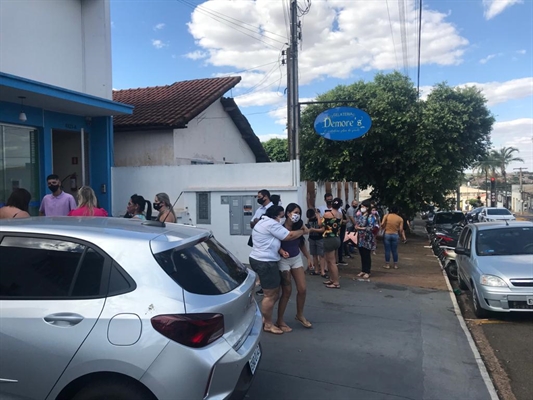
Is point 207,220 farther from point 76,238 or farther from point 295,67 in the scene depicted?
point 76,238

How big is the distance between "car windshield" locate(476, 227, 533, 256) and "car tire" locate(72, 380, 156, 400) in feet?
21.7

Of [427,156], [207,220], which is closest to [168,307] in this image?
[207,220]

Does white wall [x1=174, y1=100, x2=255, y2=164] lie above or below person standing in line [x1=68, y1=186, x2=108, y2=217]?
above

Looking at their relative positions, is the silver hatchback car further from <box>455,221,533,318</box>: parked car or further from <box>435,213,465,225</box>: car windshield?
<box>435,213,465,225</box>: car windshield

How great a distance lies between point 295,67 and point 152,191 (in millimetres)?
4575

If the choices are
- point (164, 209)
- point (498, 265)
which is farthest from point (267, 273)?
point (498, 265)

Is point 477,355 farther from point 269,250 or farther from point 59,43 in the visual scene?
point 59,43

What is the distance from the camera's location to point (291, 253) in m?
5.87

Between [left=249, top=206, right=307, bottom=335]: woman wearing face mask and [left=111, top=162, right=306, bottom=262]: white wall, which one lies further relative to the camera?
[left=111, top=162, right=306, bottom=262]: white wall

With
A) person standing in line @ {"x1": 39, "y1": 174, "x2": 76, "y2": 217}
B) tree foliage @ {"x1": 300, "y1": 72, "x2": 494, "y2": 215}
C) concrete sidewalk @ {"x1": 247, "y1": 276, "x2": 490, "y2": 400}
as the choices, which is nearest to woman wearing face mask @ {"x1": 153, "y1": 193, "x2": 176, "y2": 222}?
person standing in line @ {"x1": 39, "y1": 174, "x2": 76, "y2": 217}

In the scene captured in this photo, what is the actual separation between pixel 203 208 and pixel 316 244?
9.06 ft

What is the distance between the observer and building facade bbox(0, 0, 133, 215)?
9219mm

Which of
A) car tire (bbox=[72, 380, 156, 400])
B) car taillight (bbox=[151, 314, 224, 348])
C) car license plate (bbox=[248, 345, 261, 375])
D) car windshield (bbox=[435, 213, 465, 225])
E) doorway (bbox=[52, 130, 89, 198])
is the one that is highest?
doorway (bbox=[52, 130, 89, 198])

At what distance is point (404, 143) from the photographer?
62.8 ft
